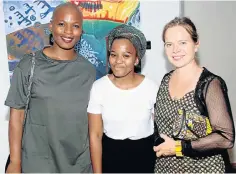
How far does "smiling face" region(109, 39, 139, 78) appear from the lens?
67.6 inches

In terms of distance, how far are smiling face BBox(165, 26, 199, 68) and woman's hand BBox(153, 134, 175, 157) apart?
0.38 m

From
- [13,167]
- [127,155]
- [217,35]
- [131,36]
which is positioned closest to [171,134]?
[127,155]

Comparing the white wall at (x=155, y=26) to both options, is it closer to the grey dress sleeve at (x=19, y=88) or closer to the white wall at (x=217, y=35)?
the white wall at (x=217, y=35)

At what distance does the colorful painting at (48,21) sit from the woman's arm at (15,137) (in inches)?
38.6

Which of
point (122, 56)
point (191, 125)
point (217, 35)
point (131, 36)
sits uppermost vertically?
point (217, 35)

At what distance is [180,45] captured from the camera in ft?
4.90

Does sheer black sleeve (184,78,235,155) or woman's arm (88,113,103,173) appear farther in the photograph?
woman's arm (88,113,103,173)

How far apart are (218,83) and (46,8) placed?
1708 mm

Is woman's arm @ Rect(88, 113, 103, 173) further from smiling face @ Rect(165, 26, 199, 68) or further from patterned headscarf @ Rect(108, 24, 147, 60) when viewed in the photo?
smiling face @ Rect(165, 26, 199, 68)

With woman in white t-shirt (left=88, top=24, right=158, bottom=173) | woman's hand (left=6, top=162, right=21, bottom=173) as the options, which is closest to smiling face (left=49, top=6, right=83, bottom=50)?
woman in white t-shirt (left=88, top=24, right=158, bottom=173)

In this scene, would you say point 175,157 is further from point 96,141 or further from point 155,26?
point 155,26

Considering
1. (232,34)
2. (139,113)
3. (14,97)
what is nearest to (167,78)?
(139,113)

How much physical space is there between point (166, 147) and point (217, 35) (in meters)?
1.97

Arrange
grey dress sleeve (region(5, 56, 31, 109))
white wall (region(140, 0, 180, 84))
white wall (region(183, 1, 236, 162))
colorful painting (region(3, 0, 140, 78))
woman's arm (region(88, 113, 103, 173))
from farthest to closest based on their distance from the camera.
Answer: white wall (region(183, 1, 236, 162)), white wall (region(140, 0, 180, 84)), colorful painting (region(3, 0, 140, 78)), woman's arm (region(88, 113, 103, 173)), grey dress sleeve (region(5, 56, 31, 109))
